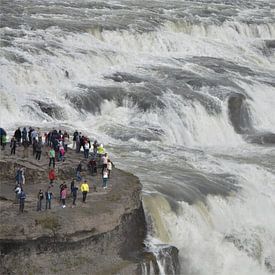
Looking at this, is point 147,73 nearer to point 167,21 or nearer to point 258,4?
point 167,21

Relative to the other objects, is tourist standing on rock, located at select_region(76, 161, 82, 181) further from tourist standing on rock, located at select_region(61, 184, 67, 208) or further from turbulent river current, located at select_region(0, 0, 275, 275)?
turbulent river current, located at select_region(0, 0, 275, 275)

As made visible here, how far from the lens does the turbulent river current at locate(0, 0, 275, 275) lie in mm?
23391

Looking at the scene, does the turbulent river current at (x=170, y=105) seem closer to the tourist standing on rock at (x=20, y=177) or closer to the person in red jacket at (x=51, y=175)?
the person in red jacket at (x=51, y=175)

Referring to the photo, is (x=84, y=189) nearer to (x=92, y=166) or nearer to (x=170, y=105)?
(x=92, y=166)

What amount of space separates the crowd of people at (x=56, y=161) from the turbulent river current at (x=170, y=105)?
6.26 feet

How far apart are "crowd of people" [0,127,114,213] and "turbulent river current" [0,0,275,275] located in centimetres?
191

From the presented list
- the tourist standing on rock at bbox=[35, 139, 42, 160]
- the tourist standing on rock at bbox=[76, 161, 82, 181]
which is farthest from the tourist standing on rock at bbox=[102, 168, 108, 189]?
the tourist standing on rock at bbox=[35, 139, 42, 160]

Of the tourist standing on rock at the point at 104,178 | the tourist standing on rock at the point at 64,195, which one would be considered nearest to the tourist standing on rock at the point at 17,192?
the tourist standing on rock at the point at 64,195

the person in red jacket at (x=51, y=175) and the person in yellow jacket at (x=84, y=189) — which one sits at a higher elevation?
the person in red jacket at (x=51, y=175)

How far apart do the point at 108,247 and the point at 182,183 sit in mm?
6588

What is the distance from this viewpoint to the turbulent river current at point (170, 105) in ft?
76.7

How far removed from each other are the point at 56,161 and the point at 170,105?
14006mm

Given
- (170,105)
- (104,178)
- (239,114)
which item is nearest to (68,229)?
(104,178)

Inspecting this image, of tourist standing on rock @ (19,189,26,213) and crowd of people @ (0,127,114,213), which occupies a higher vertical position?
crowd of people @ (0,127,114,213)
